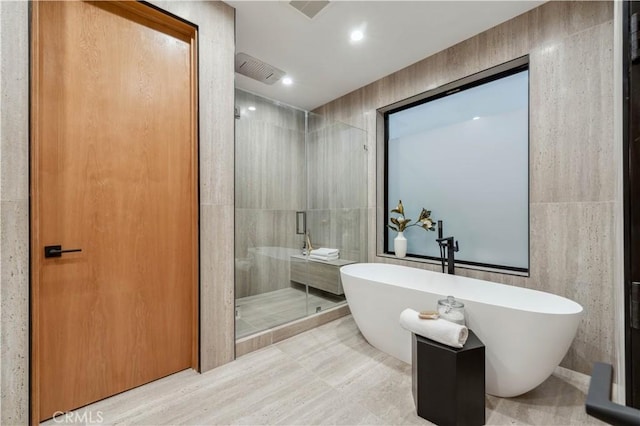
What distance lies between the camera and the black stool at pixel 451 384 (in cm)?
147

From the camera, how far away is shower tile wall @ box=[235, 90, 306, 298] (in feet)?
8.27

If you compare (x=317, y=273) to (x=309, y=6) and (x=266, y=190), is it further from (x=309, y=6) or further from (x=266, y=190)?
(x=309, y=6)

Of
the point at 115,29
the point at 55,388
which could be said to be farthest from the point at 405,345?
the point at 115,29

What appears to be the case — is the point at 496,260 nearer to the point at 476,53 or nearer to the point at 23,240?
the point at 476,53

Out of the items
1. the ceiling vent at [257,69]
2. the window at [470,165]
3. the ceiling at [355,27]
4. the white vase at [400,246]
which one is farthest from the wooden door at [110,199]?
the window at [470,165]

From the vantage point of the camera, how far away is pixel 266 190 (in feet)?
9.15

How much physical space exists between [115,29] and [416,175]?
2897mm

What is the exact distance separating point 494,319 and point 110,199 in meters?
2.49

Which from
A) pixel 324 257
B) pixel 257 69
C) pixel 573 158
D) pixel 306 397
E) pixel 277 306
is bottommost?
pixel 306 397

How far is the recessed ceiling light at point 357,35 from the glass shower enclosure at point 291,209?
828 mm

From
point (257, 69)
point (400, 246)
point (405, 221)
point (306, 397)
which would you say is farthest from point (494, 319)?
point (257, 69)

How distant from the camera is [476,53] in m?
2.52

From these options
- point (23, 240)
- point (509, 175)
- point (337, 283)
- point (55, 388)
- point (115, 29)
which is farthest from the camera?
point (337, 283)

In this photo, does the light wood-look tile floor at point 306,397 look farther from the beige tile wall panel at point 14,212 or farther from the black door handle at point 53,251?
the black door handle at point 53,251
